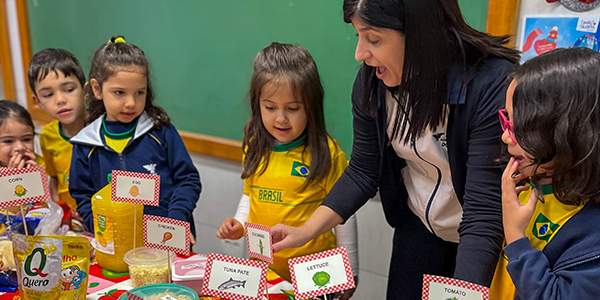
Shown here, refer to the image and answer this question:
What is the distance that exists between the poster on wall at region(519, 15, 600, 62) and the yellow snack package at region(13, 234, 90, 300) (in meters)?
1.47

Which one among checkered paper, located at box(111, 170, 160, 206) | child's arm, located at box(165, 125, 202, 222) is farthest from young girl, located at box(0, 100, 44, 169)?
checkered paper, located at box(111, 170, 160, 206)

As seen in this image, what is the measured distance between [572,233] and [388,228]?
1162 millimetres

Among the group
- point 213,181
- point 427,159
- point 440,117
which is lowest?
point 213,181

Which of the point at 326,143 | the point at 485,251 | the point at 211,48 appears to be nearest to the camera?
the point at 485,251

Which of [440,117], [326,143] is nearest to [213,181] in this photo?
[326,143]

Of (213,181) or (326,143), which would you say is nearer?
(326,143)

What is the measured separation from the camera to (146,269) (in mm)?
1115

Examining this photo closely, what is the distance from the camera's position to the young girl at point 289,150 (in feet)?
4.61

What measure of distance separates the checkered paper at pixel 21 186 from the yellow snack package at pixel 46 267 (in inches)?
7.0

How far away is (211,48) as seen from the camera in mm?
2266

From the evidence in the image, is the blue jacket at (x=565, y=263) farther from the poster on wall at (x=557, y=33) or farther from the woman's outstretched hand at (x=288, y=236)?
the poster on wall at (x=557, y=33)

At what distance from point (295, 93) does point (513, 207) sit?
0.73 m

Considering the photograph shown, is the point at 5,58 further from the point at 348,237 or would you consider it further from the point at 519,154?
the point at 519,154

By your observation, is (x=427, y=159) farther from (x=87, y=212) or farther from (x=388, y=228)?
(x=87, y=212)
